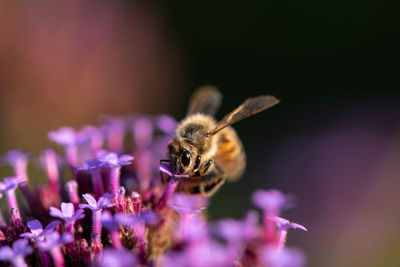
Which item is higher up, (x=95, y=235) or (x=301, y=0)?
(x=301, y=0)

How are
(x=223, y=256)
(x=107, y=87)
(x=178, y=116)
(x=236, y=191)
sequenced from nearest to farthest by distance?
(x=223, y=256), (x=107, y=87), (x=236, y=191), (x=178, y=116)

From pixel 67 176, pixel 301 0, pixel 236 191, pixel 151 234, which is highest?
pixel 301 0

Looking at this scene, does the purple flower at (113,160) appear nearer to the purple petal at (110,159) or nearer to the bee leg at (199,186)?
the purple petal at (110,159)

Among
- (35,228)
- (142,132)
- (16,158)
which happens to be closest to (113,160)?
(35,228)

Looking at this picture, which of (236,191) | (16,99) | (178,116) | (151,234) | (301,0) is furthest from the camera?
(301,0)

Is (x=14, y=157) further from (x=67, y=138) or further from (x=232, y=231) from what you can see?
(x=232, y=231)

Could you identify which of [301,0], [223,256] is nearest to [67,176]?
[223,256]

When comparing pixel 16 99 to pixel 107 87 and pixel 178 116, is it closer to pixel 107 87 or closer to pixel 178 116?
pixel 107 87
